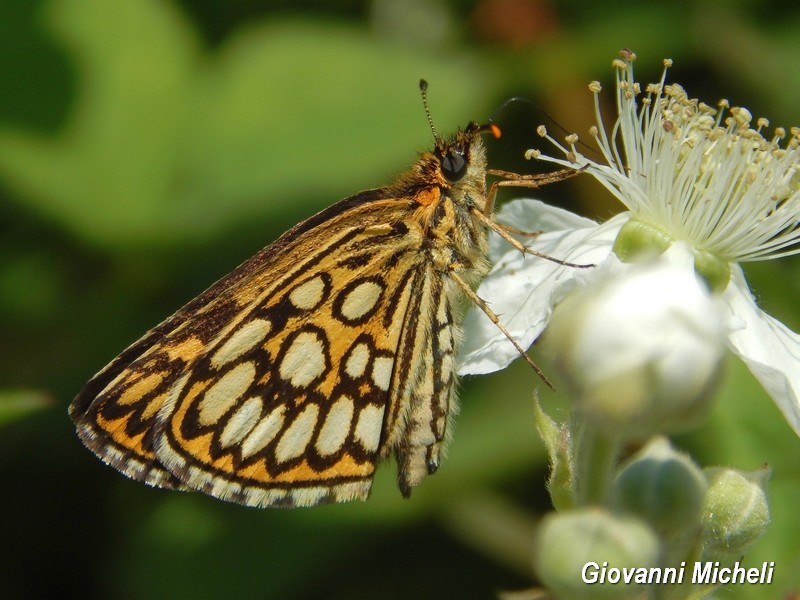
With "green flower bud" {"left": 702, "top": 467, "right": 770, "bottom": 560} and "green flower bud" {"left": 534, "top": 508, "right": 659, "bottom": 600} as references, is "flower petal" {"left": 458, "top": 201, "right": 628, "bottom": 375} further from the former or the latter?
"green flower bud" {"left": 534, "top": 508, "right": 659, "bottom": 600}

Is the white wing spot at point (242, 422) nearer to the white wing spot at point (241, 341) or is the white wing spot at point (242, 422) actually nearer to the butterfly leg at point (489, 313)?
the white wing spot at point (241, 341)

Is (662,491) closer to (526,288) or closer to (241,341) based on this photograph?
(526,288)

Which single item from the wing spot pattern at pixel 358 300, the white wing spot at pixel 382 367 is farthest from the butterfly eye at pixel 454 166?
the white wing spot at pixel 382 367

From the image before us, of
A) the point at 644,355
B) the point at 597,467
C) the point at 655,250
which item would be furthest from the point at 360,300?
the point at 644,355

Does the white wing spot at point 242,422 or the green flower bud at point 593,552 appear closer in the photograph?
the green flower bud at point 593,552

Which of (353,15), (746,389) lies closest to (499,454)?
(746,389)

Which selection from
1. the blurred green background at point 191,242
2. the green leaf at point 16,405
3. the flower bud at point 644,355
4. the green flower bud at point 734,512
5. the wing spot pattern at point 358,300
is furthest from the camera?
the blurred green background at point 191,242
